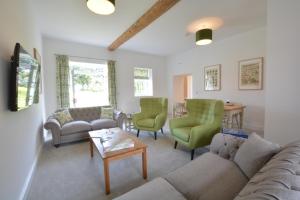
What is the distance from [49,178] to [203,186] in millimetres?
2147

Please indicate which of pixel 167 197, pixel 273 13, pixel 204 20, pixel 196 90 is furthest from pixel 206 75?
pixel 167 197

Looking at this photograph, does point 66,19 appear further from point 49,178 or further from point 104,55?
point 49,178

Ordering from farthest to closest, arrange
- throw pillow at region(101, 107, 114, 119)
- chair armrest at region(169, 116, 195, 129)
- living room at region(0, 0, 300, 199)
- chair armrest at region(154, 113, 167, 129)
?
throw pillow at region(101, 107, 114, 119) < chair armrest at region(154, 113, 167, 129) < chair armrest at region(169, 116, 195, 129) < living room at region(0, 0, 300, 199)

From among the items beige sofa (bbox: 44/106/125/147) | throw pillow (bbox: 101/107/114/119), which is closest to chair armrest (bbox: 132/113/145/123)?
beige sofa (bbox: 44/106/125/147)

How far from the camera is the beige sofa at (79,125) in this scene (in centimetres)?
322

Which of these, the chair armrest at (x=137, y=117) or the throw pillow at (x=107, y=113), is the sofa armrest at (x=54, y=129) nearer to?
the throw pillow at (x=107, y=113)

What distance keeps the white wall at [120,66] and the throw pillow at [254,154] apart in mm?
4761

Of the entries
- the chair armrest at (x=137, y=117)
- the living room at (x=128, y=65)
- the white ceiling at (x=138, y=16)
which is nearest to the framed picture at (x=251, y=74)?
the living room at (x=128, y=65)

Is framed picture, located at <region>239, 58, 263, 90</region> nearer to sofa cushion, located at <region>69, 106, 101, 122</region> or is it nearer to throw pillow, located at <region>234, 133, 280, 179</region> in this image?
throw pillow, located at <region>234, 133, 280, 179</region>

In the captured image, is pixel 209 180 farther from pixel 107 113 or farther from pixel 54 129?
pixel 107 113

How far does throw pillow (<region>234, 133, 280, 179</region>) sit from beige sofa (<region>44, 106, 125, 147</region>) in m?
3.12

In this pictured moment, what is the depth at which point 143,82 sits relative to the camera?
21.2 feet

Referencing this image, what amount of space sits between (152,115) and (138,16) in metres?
2.46

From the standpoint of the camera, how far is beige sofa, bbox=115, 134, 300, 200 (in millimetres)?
678
